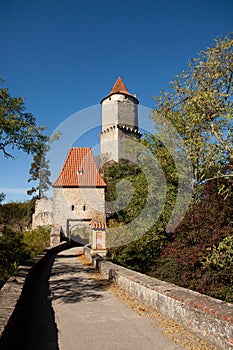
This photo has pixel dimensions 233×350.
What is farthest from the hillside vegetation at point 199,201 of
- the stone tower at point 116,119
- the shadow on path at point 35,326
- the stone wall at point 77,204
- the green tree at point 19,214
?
the stone tower at point 116,119

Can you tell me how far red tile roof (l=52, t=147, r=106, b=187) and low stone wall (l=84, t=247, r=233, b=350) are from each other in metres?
22.4

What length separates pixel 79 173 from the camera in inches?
1142

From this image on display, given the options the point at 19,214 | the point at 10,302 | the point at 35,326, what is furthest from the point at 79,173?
the point at 10,302

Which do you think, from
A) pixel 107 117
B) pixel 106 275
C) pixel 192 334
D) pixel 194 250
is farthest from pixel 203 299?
pixel 107 117

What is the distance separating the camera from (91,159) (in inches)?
1182

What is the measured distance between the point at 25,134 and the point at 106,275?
551 cm

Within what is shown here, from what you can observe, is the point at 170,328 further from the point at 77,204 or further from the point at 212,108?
the point at 77,204

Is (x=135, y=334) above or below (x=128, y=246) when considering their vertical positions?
below

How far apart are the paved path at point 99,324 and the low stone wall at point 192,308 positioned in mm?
381

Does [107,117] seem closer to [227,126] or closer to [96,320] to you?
[227,126]

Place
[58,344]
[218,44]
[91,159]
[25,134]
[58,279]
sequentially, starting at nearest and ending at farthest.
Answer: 1. [58,344]
2. [218,44]
3. [58,279]
4. [25,134]
5. [91,159]

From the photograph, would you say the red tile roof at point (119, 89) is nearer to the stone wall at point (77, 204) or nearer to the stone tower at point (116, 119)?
the stone tower at point (116, 119)

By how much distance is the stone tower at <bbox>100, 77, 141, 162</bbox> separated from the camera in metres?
43.7

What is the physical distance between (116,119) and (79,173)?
58.7ft
